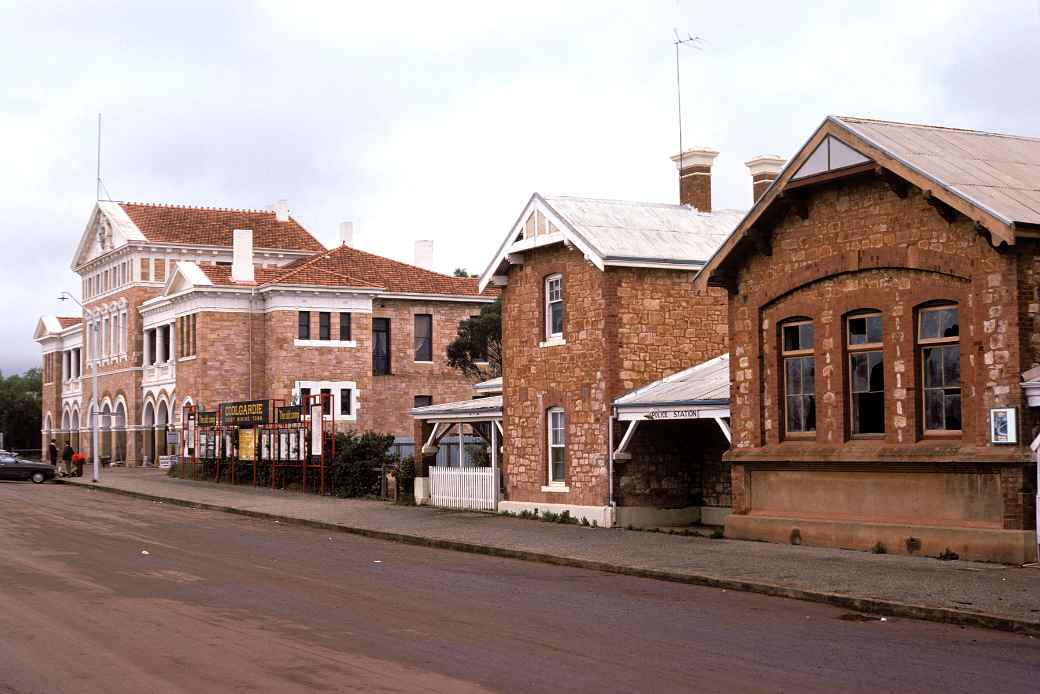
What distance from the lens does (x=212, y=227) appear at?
66375mm

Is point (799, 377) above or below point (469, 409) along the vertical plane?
above

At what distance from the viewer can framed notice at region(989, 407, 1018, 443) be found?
1839cm

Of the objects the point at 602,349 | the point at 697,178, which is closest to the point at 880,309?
the point at 602,349

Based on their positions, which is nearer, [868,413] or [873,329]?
[873,329]

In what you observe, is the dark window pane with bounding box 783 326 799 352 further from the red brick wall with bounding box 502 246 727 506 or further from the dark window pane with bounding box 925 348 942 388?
the red brick wall with bounding box 502 246 727 506

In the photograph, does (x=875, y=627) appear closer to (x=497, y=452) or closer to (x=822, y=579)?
(x=822, y=579)

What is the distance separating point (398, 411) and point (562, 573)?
41359 millimetres

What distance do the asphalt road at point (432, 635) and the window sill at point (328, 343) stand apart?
36368 mm

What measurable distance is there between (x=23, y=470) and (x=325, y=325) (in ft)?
44.9

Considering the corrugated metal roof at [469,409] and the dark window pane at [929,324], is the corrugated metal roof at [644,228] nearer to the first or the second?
the corrugated metal roof at [469,409]

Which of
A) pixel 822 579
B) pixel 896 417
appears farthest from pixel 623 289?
pixel 822 579

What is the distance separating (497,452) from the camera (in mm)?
31516

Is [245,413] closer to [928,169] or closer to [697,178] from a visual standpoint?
[697,178]

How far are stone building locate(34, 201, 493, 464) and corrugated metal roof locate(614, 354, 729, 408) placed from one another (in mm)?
30258
